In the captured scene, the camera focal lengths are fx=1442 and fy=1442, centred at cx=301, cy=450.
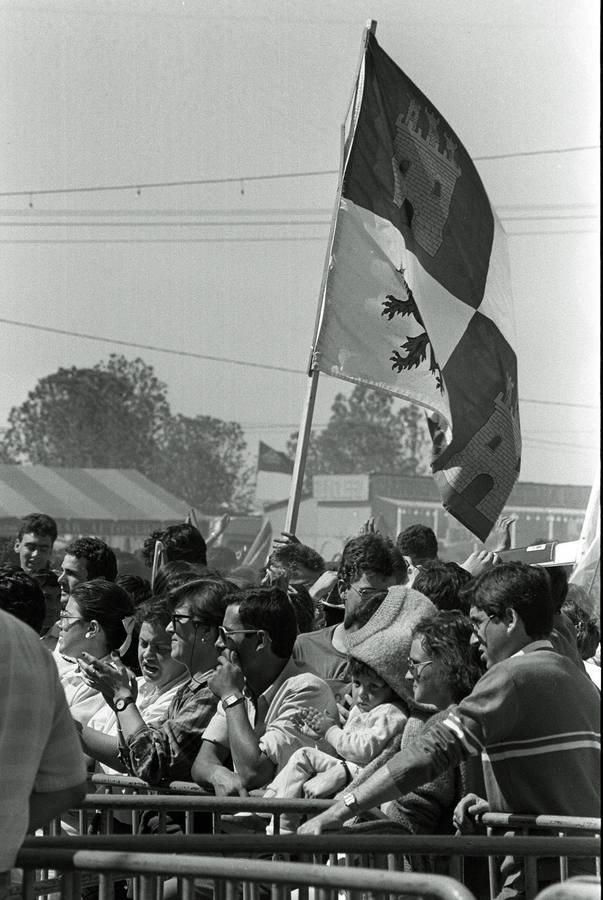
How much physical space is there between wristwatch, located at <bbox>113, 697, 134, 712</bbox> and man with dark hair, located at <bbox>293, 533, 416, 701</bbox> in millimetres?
1110

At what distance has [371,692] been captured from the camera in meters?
5.32

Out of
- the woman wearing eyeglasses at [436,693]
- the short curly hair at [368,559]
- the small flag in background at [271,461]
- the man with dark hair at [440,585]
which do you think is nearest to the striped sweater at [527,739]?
the woman wearing eyeglasses at [436,693]

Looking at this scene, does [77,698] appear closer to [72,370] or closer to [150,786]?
[150,786]

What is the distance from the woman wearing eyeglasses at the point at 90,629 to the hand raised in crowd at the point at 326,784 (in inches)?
67.7

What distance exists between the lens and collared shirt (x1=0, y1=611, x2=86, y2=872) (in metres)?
3.58

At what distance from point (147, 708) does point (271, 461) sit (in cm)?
Answer: 5938

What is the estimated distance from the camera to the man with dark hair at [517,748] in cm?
443

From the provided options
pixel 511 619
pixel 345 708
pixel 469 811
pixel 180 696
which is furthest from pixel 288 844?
pixel 180 696

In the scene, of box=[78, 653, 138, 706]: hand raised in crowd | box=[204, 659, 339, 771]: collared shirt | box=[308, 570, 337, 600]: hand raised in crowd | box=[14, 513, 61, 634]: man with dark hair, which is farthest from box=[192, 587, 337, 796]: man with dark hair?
box=[14, 513, 61, 634]: man with dark hair

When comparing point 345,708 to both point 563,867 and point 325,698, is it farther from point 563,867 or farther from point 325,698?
point 563,867

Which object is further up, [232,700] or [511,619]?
[511,619]

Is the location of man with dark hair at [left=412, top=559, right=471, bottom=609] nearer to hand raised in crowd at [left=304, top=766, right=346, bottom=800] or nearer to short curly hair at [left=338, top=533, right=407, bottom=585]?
short curly hair at [left=338, top=533, right=407, bottom=585]

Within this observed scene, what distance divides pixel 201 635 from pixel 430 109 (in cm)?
427

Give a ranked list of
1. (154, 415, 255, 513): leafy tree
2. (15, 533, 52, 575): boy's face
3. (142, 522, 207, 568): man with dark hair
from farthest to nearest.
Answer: (154, 415, 255, 513): leafy tree, (15, 533, 52, 575): boy's face, (142, 522, 207, 568): man with dark hair
